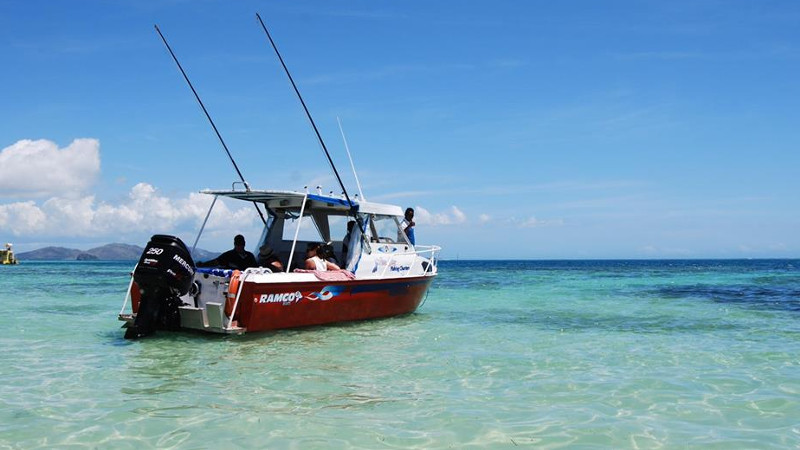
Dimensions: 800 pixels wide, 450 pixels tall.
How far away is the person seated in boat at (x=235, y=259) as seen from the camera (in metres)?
12.2

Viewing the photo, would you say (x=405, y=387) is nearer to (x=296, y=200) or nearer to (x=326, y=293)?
(x=326, y=293)

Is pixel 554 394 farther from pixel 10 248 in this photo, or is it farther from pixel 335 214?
pixel 10 248

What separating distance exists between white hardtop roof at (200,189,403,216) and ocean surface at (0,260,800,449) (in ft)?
7.93

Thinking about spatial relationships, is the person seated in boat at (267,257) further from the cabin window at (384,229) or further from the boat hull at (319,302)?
the cabin window at (384,229)

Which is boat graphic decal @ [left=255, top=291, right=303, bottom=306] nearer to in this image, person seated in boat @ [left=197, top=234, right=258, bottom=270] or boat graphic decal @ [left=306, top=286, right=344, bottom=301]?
boat graphic decal @ [left=306, top=286, right=344, bottom=301]

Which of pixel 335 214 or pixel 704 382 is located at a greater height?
pixel 335 214

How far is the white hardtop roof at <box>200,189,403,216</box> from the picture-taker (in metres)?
12.3

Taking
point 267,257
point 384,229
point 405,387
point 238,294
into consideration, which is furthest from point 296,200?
point 405,387

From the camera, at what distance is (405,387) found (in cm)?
771

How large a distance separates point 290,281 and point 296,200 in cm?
257

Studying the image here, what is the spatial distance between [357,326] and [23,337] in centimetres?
611

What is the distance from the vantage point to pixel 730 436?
232 inches

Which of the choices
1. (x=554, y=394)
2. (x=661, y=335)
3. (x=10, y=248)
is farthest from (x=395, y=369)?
(x=10, y=248)

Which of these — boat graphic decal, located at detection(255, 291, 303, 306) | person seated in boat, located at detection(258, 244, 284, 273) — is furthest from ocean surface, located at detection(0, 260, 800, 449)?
person seated in boat, located at detection(258, 244, 284, 273)
